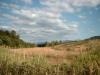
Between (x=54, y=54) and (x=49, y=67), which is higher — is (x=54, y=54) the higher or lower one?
the higher one

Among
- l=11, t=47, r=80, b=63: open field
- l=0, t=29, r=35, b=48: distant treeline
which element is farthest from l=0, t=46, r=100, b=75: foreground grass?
l=0, t=29, r=35, b=48: distant treeline

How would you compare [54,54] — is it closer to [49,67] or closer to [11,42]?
[49,67]

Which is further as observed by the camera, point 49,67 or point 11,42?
point 11,42

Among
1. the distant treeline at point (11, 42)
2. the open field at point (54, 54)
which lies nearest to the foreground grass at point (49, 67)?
the open field at point (54, 54)

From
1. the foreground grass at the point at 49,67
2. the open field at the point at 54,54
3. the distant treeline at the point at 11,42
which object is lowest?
the foreground grass at the point at 49,67

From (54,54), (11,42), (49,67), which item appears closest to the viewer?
(49,67)

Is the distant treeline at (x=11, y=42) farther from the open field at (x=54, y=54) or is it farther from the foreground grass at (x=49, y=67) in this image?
the foreground grass at (x=49, y=67)

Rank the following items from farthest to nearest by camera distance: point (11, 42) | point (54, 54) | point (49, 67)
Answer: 1. point (11, 42)
2. point (54, 54)
3. point (49, 67)

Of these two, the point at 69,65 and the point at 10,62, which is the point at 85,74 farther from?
the point at 10,62

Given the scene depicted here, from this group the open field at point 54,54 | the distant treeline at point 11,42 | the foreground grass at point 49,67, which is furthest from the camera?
the distant treeline at point 11,42

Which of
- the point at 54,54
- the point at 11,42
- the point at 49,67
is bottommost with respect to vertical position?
the point at 49,67

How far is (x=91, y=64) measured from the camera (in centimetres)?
667

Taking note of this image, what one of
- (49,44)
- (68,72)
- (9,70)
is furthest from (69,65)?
(49,44)

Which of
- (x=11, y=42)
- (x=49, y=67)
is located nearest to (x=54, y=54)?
(x=49, y=67)
